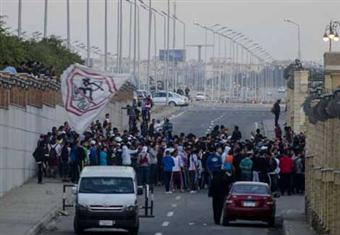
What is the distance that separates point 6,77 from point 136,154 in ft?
20.1

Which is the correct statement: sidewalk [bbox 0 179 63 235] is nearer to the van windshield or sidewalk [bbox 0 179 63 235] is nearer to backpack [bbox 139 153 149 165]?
the van windshield

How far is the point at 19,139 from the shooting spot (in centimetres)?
4941

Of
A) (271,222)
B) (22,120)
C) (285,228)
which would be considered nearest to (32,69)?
(22,120)

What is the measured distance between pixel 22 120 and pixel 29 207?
922cm

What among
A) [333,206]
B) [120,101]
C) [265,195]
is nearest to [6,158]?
[265,195]

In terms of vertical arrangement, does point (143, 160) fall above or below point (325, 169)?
below

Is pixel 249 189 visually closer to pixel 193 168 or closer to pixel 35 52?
pixel 193 168

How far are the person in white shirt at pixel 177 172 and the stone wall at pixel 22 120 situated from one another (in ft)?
17.1

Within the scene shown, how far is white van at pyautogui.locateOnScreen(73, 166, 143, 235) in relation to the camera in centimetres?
3406

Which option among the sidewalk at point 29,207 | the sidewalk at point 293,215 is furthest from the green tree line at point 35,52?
the sidewalk at point 293,215

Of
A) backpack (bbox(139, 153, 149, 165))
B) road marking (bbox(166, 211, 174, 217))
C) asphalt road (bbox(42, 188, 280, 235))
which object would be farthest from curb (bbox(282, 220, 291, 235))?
backpack (bbox(139, 153, 149, 165))

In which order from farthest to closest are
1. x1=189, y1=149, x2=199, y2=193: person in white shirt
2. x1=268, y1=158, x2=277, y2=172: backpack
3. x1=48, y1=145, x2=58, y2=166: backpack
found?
x1=48, y1=145, x2=58, y2=166: backpack, x1=189, y1=149, x2=199, y2=193: person in white shirt, x1=268, y1=158, x2=277, y2=172: backpack

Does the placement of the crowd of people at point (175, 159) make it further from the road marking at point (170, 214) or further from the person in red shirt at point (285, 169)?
the road marking at point (170, 214)

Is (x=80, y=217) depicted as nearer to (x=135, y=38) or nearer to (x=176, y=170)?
(x=176, y=170)
